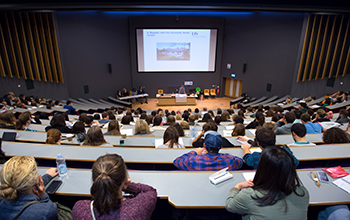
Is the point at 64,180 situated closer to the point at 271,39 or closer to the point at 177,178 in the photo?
the point at 177,178

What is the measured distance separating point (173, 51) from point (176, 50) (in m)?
0.20

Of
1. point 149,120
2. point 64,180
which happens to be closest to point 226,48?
point 149,120

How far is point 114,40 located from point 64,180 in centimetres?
1172

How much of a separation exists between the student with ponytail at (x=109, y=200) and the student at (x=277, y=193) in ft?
2.70

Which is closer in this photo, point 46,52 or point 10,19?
point 10,19

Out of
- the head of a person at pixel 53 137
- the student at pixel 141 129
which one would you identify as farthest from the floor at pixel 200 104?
the head of a person at pixel 53 137

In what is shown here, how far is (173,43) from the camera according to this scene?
13375 millimetres

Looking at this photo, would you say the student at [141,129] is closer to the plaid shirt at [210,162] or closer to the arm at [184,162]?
the arm at [184,162]

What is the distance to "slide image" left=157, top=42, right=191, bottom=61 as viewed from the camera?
44.0ft

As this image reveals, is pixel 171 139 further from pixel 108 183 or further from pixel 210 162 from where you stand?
pixel 108 183

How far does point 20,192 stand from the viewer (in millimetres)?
1624

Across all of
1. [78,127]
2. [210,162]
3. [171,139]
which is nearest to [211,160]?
[210,162]

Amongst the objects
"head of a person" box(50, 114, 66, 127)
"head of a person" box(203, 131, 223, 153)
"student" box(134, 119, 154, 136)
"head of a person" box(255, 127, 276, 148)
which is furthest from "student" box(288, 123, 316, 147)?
"head of a person" box(50, 114, 66, 127)

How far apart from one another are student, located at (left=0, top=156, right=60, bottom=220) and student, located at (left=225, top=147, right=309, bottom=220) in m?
1.56
